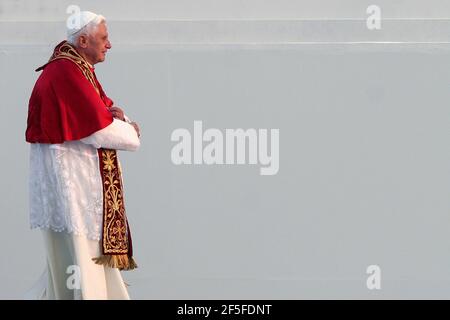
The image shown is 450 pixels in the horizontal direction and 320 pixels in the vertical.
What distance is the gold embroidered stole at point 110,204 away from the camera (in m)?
6.04

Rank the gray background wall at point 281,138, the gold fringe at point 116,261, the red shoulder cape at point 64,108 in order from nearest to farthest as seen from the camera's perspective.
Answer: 1. the red shoulder cape at point 64,108
2. the gold fringe at point 116,261
3. the gray background wall at point 281,138

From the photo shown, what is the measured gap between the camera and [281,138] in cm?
751

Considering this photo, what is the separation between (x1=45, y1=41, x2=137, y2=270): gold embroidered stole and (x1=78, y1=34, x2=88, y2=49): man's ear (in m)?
0.04

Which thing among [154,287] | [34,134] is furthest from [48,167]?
[154,287]

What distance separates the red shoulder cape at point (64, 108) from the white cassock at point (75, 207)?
0.17ft

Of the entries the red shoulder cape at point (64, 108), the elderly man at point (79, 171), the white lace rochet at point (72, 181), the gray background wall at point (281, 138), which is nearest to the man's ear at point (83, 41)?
the elderly man at point (79, 171)

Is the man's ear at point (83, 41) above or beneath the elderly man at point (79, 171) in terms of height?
above

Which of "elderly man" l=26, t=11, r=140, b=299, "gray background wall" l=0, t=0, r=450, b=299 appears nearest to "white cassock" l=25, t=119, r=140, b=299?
"elderly man" l=26, t=11, r=140, b=299

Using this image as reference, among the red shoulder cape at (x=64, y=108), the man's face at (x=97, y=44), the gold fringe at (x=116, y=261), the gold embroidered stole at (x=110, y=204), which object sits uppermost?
the man's face at (x=97, y=44)

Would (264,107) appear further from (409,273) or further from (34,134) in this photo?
(34,134)

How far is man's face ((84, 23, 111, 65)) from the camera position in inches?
239

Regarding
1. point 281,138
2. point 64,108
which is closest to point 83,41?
point 64,108

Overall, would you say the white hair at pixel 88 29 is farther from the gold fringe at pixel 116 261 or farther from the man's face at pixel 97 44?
the gold fringe at pixel 116 261

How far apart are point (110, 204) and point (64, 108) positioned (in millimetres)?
450
